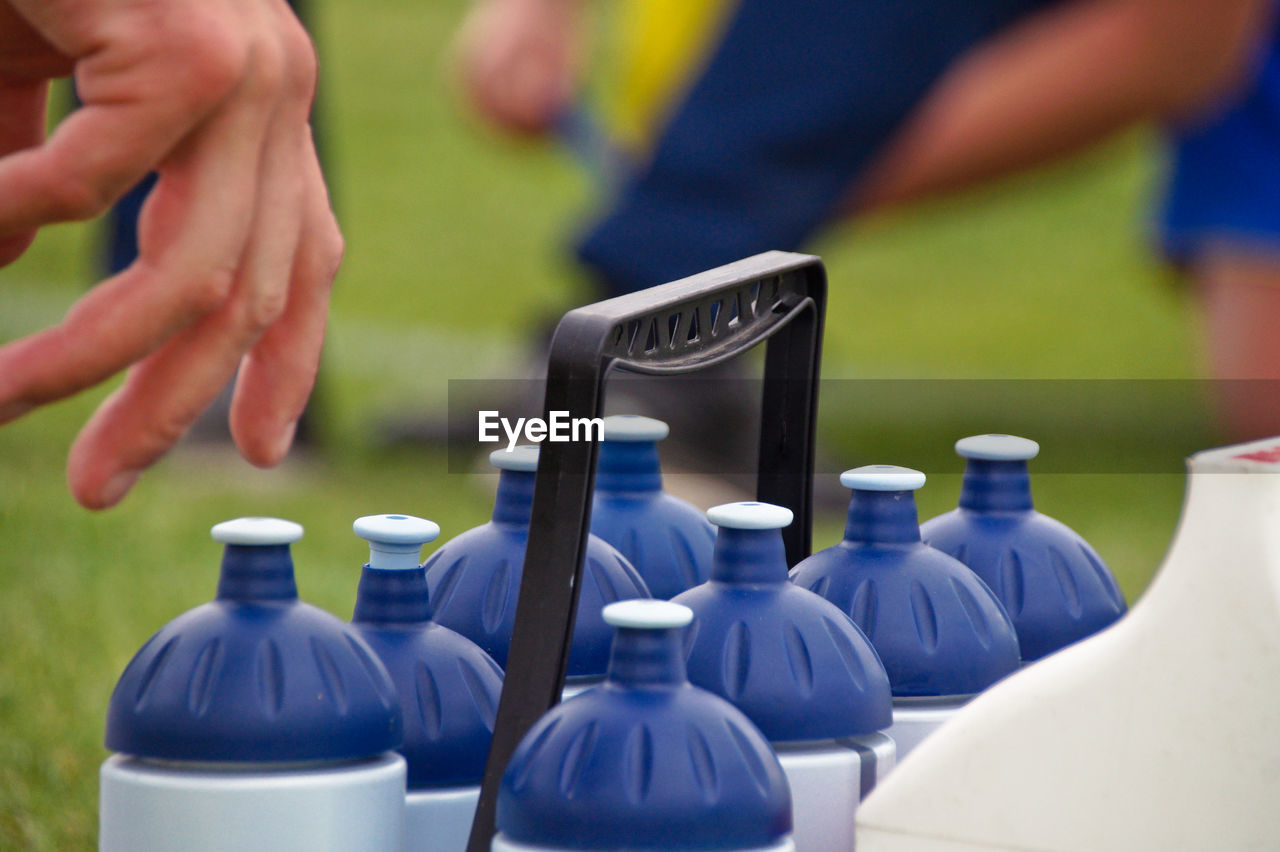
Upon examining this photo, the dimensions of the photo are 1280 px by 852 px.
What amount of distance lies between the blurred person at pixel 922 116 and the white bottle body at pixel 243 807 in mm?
2086

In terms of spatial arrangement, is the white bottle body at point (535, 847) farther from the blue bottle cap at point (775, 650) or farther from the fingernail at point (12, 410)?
the fingernail at point (12, 410)

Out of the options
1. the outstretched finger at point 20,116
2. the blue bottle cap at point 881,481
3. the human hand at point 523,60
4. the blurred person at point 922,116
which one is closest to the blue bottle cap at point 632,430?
the blue bottle cap at point 881,481

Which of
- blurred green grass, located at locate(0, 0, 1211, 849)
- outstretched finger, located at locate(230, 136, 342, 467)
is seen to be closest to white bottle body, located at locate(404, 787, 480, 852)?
outstretched finger, located at locate(230, 136, 342, 467)

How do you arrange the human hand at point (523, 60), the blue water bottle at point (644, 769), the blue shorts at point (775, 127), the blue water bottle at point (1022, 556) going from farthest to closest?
the human hand at point (523, 60) < the blue shorts at point (775, 127) < the blue water bottle at point (1022, 556) < the blue water bottle at point (644, 769)

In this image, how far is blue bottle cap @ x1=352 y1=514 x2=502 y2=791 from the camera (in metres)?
0.82

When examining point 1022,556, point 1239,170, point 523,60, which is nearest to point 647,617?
point 1022,556

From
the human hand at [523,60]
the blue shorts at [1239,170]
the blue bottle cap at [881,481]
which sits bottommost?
the blue bottle cap at [881,481]

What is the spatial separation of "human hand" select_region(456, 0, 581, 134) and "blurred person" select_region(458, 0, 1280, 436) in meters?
0.42

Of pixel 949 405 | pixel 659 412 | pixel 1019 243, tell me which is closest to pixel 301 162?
pixel 659 412

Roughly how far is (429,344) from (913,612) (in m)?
4.19

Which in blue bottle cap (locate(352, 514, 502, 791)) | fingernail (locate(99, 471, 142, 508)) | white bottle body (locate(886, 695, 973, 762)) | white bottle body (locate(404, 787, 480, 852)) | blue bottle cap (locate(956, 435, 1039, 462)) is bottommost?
white bottle body (locate(404, 787, 480, 852))

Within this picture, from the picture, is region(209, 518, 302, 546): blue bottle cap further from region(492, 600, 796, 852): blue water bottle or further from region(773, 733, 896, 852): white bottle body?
region(773, 733, 896, 852): white bottle body

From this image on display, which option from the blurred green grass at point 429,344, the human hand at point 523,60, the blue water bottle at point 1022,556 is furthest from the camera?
the human hand at point 523,60

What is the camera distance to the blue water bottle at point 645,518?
1010 millimetres
